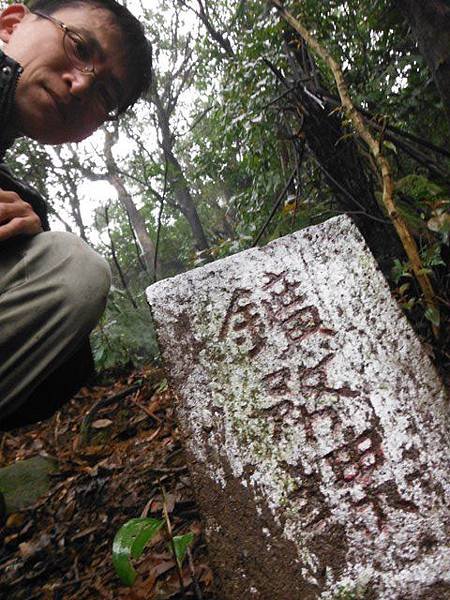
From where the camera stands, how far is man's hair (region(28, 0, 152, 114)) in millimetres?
1333

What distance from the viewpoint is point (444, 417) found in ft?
3.48

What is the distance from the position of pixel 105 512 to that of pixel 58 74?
1546 millimetres

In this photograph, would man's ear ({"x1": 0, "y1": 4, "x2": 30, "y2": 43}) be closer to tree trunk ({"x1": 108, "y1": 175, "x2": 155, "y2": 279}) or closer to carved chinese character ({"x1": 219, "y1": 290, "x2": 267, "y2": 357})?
carved chinese character ({"x1": 219, "y1": 290, "x2": 267, "y2": 357})

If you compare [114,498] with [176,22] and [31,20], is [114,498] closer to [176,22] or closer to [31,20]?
[31,20]

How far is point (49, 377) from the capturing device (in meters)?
1.18

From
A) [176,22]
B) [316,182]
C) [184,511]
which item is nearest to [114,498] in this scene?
[184,511]

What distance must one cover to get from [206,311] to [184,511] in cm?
75

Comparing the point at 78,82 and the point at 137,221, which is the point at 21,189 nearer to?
the point at 78,82

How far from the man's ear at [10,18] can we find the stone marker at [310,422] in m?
0.86

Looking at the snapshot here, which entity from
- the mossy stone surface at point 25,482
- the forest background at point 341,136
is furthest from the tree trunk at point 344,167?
the mossy stone surface at point 25,482

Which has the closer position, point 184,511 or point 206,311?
point 206,311

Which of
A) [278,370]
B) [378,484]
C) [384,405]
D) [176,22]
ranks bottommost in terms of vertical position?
[378,484]

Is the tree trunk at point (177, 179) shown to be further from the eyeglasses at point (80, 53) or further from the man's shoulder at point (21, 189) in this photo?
the man's shoulder at point (21, 189)

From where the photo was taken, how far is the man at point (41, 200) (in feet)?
3.04
